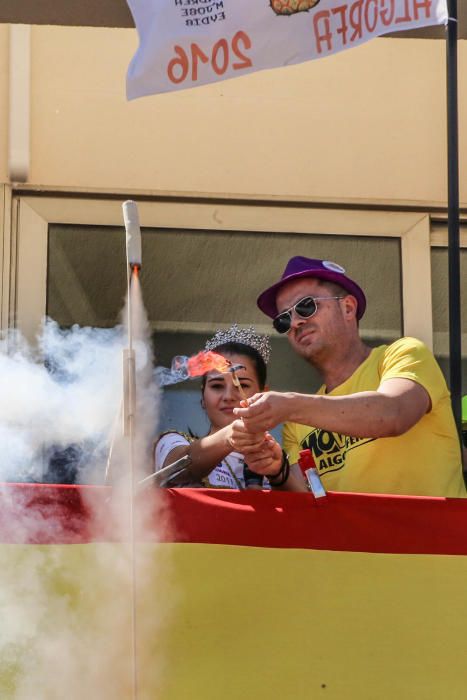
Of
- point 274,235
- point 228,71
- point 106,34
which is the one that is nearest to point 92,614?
point 228,71

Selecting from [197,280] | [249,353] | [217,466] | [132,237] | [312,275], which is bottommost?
[217,466]

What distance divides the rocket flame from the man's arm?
0.79 metres

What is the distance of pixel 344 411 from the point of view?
457 cm

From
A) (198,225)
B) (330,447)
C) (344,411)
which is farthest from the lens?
(198,225)

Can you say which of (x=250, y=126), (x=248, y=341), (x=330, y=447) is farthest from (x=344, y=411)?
(x=250, y=126)

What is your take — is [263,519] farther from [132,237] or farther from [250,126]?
[250,126]

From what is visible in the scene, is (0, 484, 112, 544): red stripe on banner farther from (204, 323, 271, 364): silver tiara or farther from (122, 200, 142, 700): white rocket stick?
(204, 323, 271, 364): silver tiara

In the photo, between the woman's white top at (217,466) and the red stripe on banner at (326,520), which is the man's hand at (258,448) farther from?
the woman's white top at (217,466)

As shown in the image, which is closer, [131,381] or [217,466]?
[131,381]

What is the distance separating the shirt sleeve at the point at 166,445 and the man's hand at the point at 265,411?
0.70 m

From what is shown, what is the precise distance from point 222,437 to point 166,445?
19.8 inches

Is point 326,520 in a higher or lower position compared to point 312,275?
lower

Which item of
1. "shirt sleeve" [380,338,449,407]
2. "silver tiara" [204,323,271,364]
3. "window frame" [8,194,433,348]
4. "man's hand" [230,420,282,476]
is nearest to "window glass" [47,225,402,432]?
"window frame" [8,194,433,348]

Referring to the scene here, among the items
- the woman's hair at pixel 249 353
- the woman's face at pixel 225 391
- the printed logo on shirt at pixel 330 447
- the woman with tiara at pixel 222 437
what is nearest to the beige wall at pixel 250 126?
the woman with tiara at pixel 222 437
